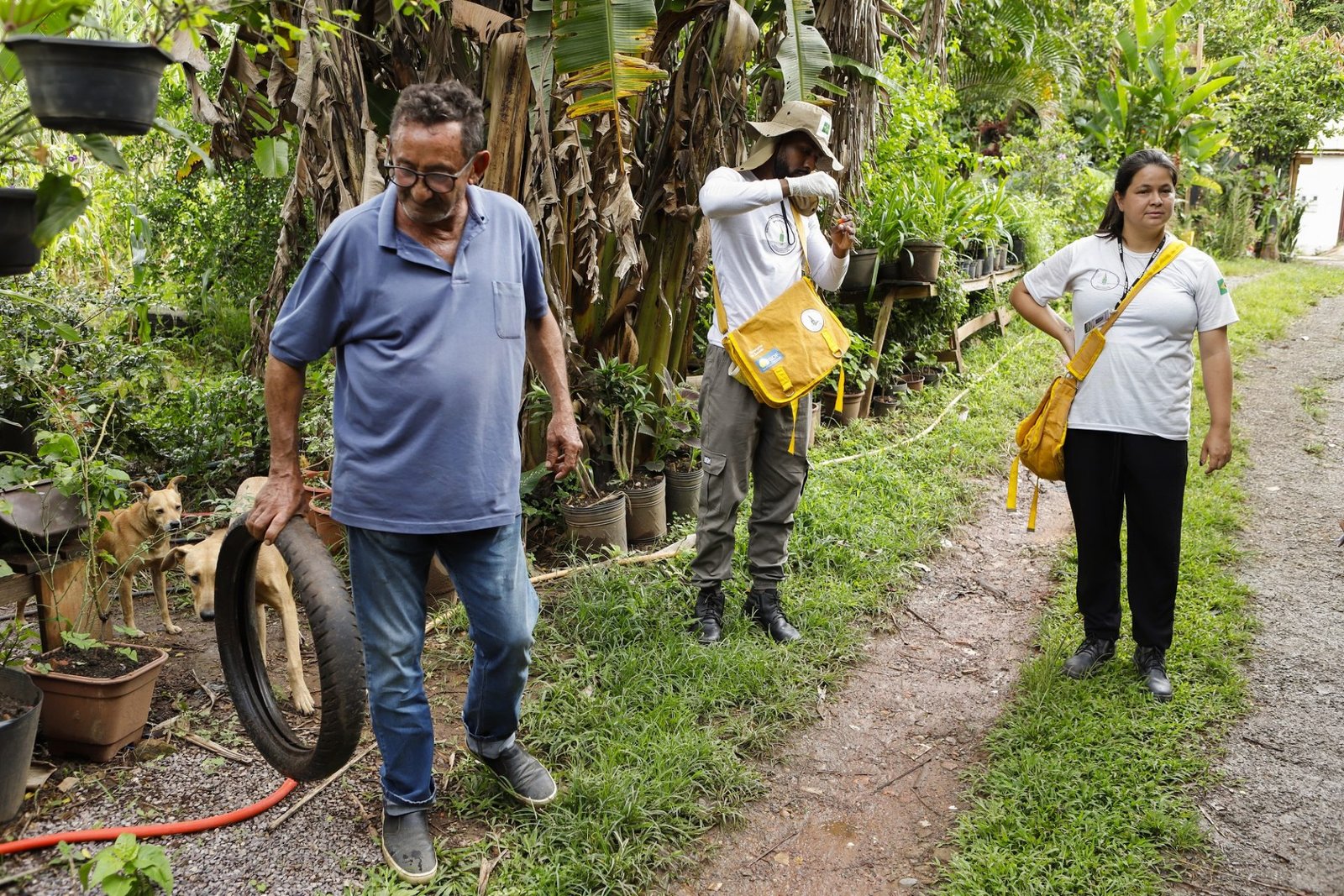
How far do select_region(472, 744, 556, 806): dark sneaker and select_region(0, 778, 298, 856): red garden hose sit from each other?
2.14 feet

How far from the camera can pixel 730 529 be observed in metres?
4.38

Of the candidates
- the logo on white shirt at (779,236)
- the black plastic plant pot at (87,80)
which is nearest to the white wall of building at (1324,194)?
the logo on white shirt at (779,236)

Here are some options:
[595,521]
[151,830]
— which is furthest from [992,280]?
[151,830]

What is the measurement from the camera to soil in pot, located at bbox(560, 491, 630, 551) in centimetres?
518

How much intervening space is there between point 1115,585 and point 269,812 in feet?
10.7

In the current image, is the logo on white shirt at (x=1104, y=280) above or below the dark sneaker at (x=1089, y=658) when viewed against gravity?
above

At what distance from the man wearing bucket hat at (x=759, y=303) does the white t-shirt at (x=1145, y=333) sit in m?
0.99

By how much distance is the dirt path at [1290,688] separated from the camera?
3.13 metres

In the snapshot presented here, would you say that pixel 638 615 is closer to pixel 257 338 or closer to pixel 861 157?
pixel 257 338

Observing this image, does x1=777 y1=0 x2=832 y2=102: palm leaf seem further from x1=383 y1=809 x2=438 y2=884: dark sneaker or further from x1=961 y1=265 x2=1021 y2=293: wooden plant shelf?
x1=961 y1=265 x2=1021 y2=293: wooden plant shelf

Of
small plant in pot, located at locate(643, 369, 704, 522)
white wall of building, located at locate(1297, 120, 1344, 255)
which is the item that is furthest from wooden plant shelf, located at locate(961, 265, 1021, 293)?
white wall of building, located at locate(1297, 120, 1344, 255)

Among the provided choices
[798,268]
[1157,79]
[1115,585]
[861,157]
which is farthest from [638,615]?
[1157,79]

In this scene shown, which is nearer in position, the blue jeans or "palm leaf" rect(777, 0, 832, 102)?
the blue jeans

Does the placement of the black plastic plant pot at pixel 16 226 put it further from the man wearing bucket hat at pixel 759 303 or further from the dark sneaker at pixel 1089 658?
the dark sneaker at pixel 1089 658
